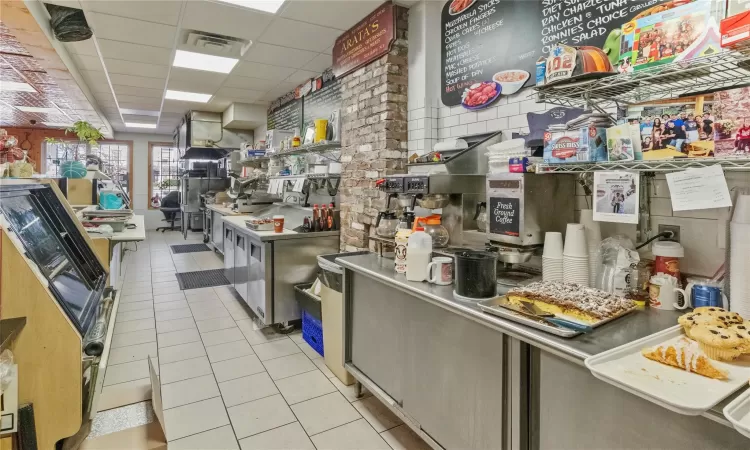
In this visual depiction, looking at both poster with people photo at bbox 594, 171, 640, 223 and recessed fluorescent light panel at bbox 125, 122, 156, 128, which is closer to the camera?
poster with people photo at bbox 594, 171, 640, 223

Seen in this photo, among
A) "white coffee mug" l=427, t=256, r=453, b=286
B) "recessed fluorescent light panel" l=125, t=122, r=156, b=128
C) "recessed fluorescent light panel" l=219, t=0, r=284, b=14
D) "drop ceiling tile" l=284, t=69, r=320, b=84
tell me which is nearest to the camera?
"white coffee mug" l=427, t=256, r=453, b=286

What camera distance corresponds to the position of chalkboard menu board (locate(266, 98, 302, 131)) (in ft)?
19.7

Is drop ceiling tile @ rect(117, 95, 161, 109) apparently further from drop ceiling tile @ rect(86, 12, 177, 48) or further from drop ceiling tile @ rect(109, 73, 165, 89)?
drop ceiling tile @ rect(86, 12, 177, 48)

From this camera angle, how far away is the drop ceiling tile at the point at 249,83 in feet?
18.6

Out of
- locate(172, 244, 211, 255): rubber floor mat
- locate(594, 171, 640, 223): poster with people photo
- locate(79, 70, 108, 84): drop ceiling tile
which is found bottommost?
locate(172, 244, 211, 255): rubber floor mat

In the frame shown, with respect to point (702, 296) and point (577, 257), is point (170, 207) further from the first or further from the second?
point (702, 296)

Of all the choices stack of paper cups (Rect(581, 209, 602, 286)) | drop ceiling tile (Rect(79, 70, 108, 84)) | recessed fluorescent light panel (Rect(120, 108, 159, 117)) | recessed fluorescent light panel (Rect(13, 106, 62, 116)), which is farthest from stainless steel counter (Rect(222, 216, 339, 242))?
recessed fluorescent light panel (Rect(13, 106, 62, 116))

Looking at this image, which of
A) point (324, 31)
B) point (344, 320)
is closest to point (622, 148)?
point (344, 320)

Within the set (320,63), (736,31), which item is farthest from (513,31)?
(320,63)

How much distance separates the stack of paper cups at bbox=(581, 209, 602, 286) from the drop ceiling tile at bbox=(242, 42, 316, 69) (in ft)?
11.8

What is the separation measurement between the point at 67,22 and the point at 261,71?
2093 mm

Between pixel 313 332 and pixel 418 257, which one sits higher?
pixel 418 257

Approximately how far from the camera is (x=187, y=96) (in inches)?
268

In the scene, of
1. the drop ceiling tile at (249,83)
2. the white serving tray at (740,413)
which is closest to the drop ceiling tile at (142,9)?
the drop ceiling tile at (249,83)
